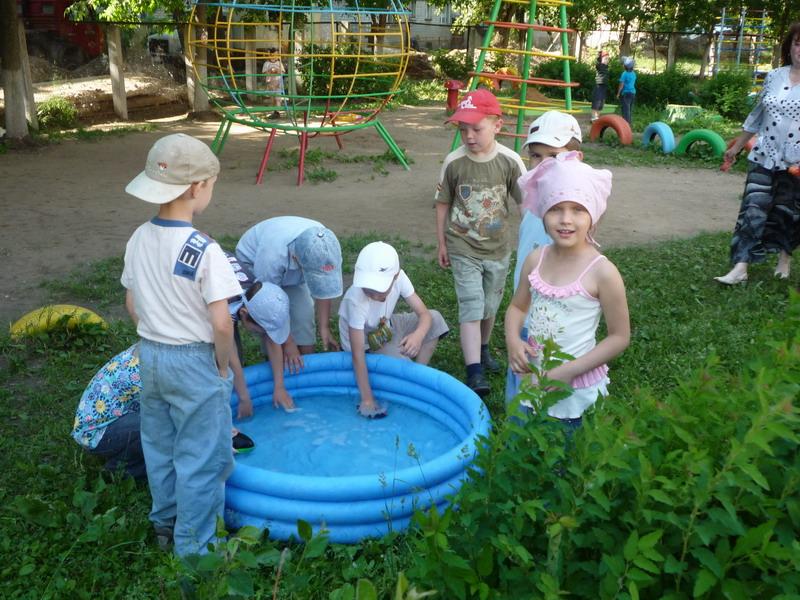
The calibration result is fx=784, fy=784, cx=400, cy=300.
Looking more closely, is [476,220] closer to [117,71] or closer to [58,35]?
[117,71]

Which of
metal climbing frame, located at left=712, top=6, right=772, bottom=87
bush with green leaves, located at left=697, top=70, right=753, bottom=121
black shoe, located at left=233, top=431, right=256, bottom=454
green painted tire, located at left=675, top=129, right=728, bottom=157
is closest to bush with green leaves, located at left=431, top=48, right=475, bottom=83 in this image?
bush with green leaves, located at left=697, top=70, right=753, bottom=121

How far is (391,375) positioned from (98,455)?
1.49 meters

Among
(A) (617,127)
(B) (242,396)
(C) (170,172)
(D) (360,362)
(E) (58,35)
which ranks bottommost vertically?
(B) (242,396)

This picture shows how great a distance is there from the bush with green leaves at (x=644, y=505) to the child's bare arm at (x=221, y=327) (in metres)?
1.11

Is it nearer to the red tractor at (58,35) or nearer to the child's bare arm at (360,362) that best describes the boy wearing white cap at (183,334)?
the child's bare arm at (360,362)

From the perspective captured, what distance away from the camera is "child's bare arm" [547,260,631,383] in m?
2.74

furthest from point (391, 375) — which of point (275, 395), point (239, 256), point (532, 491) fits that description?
point (532, 491)

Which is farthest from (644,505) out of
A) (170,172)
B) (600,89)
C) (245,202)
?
(600,89)

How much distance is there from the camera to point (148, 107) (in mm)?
15867

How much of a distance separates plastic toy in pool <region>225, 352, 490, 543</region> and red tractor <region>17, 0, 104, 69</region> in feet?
50.8

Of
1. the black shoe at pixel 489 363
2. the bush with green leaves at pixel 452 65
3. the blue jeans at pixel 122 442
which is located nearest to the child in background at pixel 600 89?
the bush with green leaves at pixel 452 65

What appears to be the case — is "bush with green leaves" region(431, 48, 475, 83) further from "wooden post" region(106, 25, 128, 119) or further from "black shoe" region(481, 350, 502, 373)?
"black shoe" region(481, 350, 502, 373)

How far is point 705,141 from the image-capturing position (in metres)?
12.2

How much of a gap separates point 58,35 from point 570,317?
1747 cm
